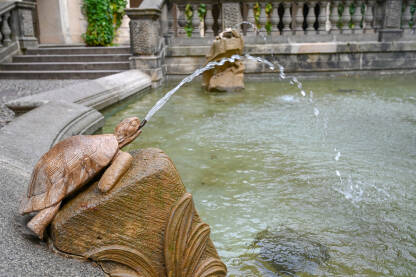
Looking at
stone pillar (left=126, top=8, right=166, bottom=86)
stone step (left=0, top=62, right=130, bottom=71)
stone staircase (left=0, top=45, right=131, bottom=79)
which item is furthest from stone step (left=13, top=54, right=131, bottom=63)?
stone pillar (left=126, top=8, right=166, bottom=86)

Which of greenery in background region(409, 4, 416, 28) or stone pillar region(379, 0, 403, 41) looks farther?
greenery in background region(409, 4, 416, 28)

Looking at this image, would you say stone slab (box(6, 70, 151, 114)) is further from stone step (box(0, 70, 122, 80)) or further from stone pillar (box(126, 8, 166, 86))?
stone step (box(0, 70, 122, 80))

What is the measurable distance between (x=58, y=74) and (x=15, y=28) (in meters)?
2.30

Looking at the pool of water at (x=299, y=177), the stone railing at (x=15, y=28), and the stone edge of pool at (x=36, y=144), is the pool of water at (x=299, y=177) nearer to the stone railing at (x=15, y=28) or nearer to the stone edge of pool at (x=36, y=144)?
the stone edge of pool at (x=36, y=144)

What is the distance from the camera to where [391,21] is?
9.86 metres

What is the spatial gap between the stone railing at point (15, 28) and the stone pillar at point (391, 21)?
910cm

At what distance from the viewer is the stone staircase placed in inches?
346

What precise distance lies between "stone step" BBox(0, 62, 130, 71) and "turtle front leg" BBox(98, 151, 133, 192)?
7.59 metres

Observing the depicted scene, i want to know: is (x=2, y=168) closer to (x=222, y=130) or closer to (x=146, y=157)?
(x=146, y=157)

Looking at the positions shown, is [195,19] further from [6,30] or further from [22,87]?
[6,30]

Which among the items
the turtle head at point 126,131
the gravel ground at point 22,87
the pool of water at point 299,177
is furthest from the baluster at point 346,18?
the turtle head at point 126,131

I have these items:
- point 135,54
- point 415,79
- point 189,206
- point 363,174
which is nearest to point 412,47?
point 415,79

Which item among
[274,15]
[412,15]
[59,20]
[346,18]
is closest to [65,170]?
[274,15]

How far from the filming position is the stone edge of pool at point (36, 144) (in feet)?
4.75
